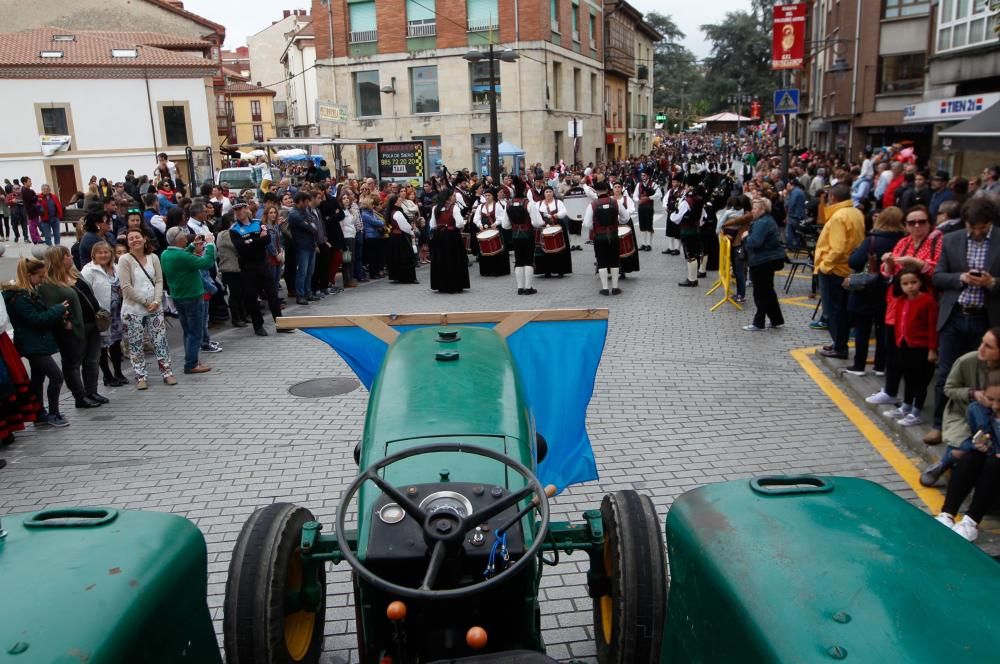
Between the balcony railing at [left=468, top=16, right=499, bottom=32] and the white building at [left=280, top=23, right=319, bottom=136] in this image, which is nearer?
the balcony railing at [left=468, top=16, right=499, bottom=32]

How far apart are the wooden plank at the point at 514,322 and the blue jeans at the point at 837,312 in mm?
5584

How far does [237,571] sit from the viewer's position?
329cm

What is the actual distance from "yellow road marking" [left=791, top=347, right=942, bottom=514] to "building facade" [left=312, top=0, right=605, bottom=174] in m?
30.2

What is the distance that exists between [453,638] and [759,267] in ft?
28.9

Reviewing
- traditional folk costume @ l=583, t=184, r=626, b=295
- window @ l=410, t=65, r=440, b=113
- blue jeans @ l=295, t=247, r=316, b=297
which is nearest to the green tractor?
blue jeans @ l=295, t=247, r=316, b=297

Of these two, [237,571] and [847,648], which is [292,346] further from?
[847,648]

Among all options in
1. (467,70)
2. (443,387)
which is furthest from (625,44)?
(443,387)

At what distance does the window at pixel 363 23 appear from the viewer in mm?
39172

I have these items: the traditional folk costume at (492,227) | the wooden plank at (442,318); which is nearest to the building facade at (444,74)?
the traditional folk costume at (492,227)

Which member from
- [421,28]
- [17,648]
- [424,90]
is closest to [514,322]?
[17,648]

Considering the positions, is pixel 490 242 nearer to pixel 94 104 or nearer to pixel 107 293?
pixel 107 293

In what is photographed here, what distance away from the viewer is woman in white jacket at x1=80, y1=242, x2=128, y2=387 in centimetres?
873

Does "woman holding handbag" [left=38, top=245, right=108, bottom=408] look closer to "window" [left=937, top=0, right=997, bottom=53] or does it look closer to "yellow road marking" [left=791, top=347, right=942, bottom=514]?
"yellow road marking" [left=791, top=347, right=942, bottom=514]

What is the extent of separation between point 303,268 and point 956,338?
394 inches
